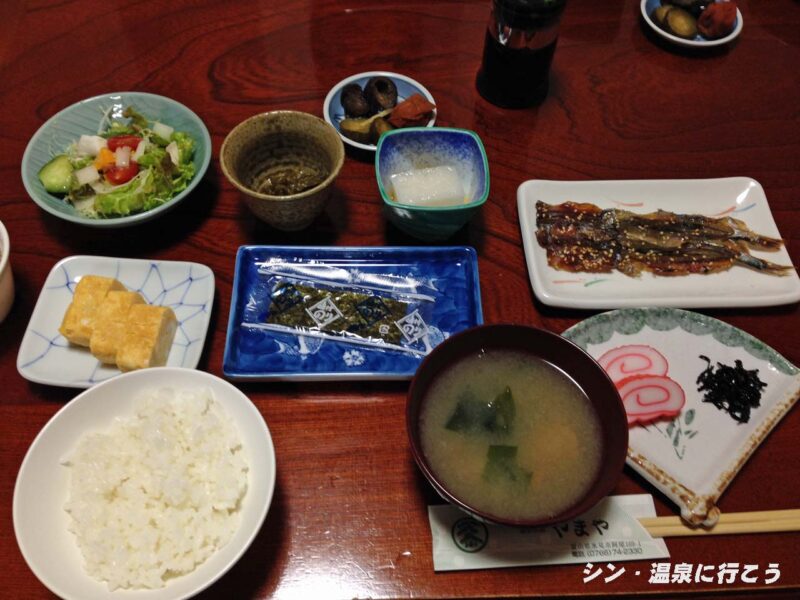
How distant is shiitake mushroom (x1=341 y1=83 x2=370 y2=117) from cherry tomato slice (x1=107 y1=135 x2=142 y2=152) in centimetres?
71

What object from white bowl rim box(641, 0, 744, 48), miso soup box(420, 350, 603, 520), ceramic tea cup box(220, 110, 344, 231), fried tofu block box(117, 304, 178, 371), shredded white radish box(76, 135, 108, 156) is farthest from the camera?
white bowl rim box(641, 0, 744, 48)

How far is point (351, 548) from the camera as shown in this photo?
1.34 metres

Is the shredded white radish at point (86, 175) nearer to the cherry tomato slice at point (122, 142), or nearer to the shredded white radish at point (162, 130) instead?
the cherry tomato slice at point (122, 142)

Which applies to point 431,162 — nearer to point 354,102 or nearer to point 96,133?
point 354,102

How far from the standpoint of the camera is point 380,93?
206 centimetres

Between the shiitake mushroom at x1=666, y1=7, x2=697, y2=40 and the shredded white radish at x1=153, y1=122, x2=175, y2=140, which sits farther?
the shiitake mushroom at x1=666, y1=7, x2=697, y2=40

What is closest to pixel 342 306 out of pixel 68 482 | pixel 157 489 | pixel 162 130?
pixel 157 489

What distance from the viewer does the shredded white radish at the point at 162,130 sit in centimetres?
192

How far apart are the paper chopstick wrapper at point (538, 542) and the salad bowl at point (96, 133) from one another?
3.94ft

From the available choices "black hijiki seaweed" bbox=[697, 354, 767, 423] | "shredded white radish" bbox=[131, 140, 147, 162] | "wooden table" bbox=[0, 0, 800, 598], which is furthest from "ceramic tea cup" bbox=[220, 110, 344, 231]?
"black hijiki seaweed" bbox=[697, 354, 767, 423]

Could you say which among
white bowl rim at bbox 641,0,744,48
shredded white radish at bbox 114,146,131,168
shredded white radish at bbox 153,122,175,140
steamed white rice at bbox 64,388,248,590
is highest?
white bowl rim at bbox 641,0,744,48

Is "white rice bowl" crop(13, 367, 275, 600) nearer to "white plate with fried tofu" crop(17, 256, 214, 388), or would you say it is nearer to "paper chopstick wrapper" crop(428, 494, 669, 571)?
"white plate with fried tofu" crop(17, 256, 214, 388)

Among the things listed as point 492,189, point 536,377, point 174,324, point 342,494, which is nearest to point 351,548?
point 342,494

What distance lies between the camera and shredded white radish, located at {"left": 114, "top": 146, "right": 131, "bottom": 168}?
72.8 inches
